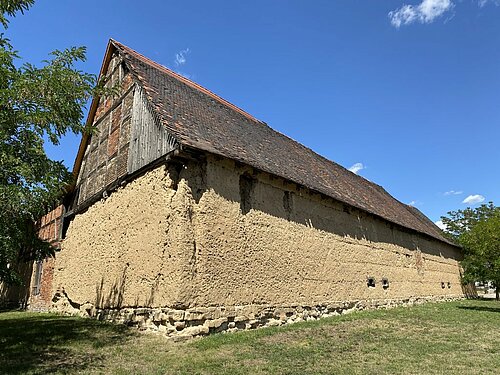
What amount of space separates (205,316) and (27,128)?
541 centimetres

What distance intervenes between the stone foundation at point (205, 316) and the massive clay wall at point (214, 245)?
173 mm

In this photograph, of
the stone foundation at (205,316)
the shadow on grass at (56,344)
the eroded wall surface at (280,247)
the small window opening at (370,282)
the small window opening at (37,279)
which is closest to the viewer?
the shadow on grass at (56,344)

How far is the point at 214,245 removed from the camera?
8.68 meters

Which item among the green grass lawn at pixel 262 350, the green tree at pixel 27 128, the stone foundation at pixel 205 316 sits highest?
the green tree at pixel 27 128

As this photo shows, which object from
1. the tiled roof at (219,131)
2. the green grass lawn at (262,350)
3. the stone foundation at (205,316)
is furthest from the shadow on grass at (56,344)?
the tiled roof at (219,131)

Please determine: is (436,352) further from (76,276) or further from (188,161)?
(76,276)

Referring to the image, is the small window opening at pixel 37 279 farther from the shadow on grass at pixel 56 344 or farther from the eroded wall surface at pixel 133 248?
the shadow on grass at pixel 56 344

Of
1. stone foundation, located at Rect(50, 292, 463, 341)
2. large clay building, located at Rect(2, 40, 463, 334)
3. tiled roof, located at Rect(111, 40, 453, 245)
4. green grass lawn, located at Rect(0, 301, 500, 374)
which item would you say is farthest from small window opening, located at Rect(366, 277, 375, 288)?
green grass lawn, located at Rect(0, 301, 500, 374)

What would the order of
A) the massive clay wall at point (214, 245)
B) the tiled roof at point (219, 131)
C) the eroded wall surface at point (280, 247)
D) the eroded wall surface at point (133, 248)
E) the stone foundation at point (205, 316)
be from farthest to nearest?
the tiled roof at point (219, 131) → the eroded wall surface at point (280, 247) → the massive clay wall at point (214, 245) → the eroded wall surface at point (133, 248) → the stone foundation at point (205, 316)

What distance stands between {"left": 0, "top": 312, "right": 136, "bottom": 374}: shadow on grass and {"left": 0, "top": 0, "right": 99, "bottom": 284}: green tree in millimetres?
1473

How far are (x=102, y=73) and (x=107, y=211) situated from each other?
576 centimetres

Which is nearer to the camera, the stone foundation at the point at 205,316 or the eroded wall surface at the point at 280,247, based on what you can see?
the stone foundation at the point at 205,316

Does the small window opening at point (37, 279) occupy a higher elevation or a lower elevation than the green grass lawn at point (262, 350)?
higher

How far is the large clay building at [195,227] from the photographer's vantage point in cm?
846
